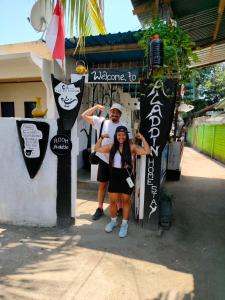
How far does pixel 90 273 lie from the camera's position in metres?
3.10

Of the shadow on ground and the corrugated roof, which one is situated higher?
the corrugated roof

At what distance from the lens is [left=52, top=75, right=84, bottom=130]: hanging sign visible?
414 centimetres

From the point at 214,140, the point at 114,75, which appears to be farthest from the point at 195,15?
the point at 214,140

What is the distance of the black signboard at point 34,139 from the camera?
4188 mm

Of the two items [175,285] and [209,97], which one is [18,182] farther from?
[209,97]

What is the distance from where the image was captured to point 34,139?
13.8 ft

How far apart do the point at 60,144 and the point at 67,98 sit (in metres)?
0.70

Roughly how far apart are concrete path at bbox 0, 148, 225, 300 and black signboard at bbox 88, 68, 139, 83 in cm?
266

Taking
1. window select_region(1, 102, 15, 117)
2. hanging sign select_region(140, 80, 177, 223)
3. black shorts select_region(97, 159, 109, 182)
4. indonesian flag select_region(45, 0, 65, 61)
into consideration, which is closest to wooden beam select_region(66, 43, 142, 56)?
indonesian flag select_region(45, 0, 65, 61)

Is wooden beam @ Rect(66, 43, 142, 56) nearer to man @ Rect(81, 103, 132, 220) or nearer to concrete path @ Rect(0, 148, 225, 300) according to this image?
man @ Rect(81, 103, 132, 220)

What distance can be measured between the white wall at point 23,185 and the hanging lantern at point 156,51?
1544 mm

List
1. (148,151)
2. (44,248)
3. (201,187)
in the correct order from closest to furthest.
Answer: (44,248) → (148,151) → (201,187)

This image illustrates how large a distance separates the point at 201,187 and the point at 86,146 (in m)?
3.59

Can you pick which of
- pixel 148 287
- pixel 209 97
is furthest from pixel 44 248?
pixel 209 97
